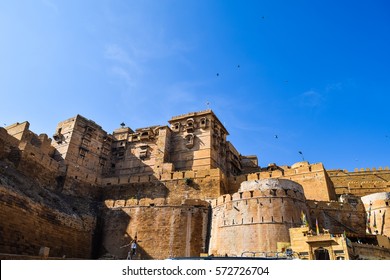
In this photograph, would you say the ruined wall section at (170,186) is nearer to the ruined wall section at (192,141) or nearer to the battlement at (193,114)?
the ruined wall section at (192,141)

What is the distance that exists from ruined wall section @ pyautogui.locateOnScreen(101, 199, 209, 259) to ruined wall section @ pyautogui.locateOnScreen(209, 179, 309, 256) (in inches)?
55.3

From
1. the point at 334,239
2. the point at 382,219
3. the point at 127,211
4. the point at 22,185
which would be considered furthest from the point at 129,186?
the point at 382,219

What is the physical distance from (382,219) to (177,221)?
1496 cm

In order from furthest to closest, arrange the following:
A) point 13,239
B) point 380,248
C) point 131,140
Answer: point 131,140 < point 380,248 < point 13,239

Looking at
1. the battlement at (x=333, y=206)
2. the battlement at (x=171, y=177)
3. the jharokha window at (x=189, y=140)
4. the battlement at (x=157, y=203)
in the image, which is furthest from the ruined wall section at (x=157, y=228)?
the jharokha window at (x=189, y=140)

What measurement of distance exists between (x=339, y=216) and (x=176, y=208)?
12.4 metres

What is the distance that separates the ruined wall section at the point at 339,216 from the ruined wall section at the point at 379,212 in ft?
1.67

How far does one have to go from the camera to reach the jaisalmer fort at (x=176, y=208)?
17.0 m

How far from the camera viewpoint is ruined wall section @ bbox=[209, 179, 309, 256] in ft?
62.2

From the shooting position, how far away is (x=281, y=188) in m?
20.9

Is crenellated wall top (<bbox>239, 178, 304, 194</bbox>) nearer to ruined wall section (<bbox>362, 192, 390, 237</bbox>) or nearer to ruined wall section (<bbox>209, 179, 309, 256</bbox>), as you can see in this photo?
ruined wall section (<bbox>209, 179, 309, 256</bbox>)

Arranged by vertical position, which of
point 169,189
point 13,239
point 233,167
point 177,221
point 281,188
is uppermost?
point 233,167

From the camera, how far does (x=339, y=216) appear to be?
22.7m

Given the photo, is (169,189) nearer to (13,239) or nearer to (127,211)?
(127,211)
